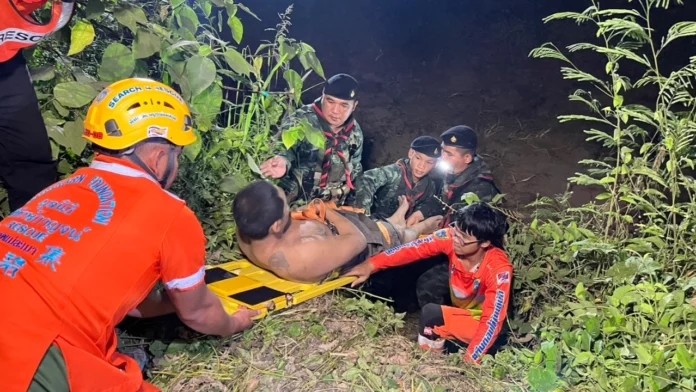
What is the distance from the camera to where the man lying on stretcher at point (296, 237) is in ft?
12.2

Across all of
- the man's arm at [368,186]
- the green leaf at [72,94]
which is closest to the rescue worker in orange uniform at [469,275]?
the man's arm at [368,186]

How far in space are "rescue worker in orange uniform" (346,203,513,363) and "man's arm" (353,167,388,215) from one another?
1104 mm

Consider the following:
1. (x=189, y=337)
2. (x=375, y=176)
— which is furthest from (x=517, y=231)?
(x=189, y=337)

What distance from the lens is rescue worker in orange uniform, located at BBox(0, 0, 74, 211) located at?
2.90m

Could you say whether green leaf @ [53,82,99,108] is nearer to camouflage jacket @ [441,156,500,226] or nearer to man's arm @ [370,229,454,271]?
man's arm @ [370,229,454,271]

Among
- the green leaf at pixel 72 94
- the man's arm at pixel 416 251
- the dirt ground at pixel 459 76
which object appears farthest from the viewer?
the dirt ground at pixel 459 76

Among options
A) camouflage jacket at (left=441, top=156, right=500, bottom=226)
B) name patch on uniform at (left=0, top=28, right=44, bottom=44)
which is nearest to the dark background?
camouflage jacket at (left=441, top=156, right=500, bottom=226)

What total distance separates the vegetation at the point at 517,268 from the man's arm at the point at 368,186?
1.21 meters

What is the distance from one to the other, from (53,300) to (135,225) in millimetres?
347

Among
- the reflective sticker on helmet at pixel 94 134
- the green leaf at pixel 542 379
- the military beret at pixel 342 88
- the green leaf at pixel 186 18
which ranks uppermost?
the green leaf at pixel 186 18

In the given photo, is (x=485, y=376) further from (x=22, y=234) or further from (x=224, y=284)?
(x=22, y=234)

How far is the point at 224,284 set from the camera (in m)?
3.65

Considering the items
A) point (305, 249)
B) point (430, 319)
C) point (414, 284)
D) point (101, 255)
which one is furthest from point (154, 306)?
point (414, 284)

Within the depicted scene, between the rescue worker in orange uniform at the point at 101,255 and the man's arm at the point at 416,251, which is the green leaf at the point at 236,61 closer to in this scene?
the rescue worker in orange uniform at the point at 101,255
